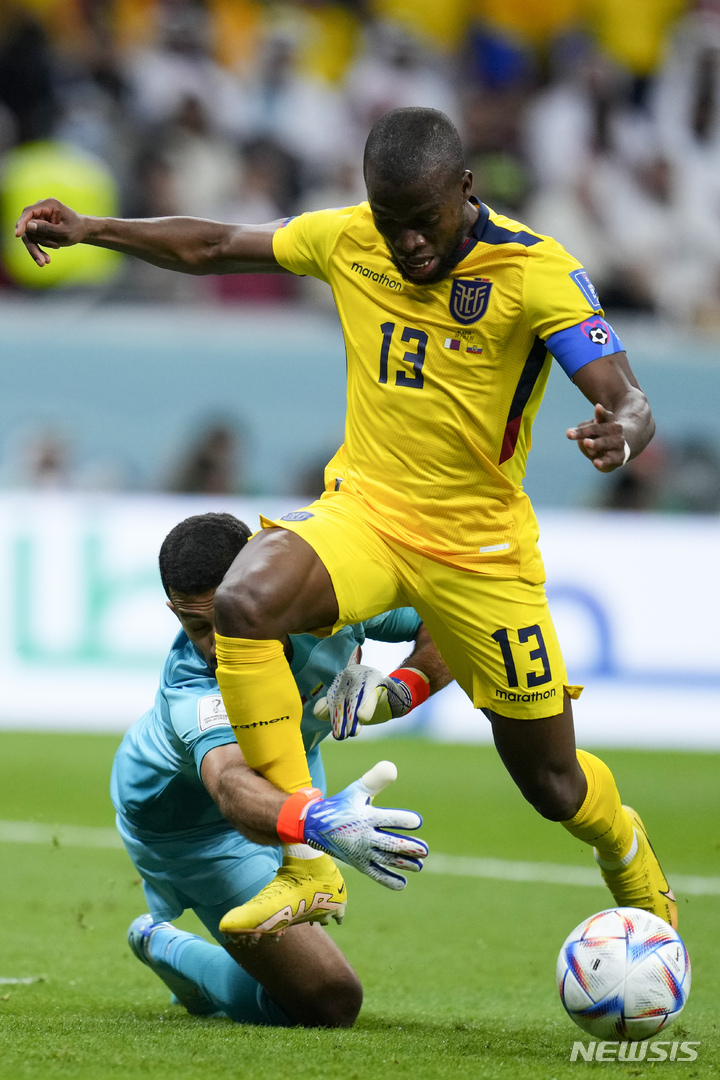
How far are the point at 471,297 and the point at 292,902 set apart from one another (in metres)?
1.79

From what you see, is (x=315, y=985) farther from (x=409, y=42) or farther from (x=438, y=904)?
(x=409, y=42)

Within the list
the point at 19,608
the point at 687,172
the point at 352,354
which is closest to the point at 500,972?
the point at 352,354

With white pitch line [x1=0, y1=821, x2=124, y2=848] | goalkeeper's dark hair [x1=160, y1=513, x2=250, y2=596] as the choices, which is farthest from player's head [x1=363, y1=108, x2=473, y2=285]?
white pitch line [x1=0, y1=821, x2=124, y2=848]

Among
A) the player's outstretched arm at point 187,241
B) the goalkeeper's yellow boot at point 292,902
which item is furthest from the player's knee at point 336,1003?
the player's outstretched arm at point 187,241

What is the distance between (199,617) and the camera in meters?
4.63

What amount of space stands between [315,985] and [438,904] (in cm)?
239

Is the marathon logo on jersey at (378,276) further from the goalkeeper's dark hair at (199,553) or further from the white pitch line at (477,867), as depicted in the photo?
the white pitch line at (477,867)

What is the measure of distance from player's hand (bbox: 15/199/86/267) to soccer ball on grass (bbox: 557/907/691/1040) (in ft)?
8.64

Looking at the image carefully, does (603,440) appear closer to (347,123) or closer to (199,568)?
(199,568)

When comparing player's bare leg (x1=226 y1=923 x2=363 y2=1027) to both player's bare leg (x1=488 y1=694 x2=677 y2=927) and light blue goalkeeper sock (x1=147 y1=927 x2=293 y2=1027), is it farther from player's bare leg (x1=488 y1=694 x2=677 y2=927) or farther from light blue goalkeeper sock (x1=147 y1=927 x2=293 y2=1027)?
player's bare leg (x1=488 y1=694 x2=677 y2=927)

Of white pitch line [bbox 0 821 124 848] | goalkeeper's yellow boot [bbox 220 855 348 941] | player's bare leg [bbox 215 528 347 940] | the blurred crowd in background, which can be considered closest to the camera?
goalkeeper's yellow boot [bbox 220 855 348 941]

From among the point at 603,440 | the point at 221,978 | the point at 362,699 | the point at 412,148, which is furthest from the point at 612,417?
the point at 221,978

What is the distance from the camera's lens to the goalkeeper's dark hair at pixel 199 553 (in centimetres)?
457

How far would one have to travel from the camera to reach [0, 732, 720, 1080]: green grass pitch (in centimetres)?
399
